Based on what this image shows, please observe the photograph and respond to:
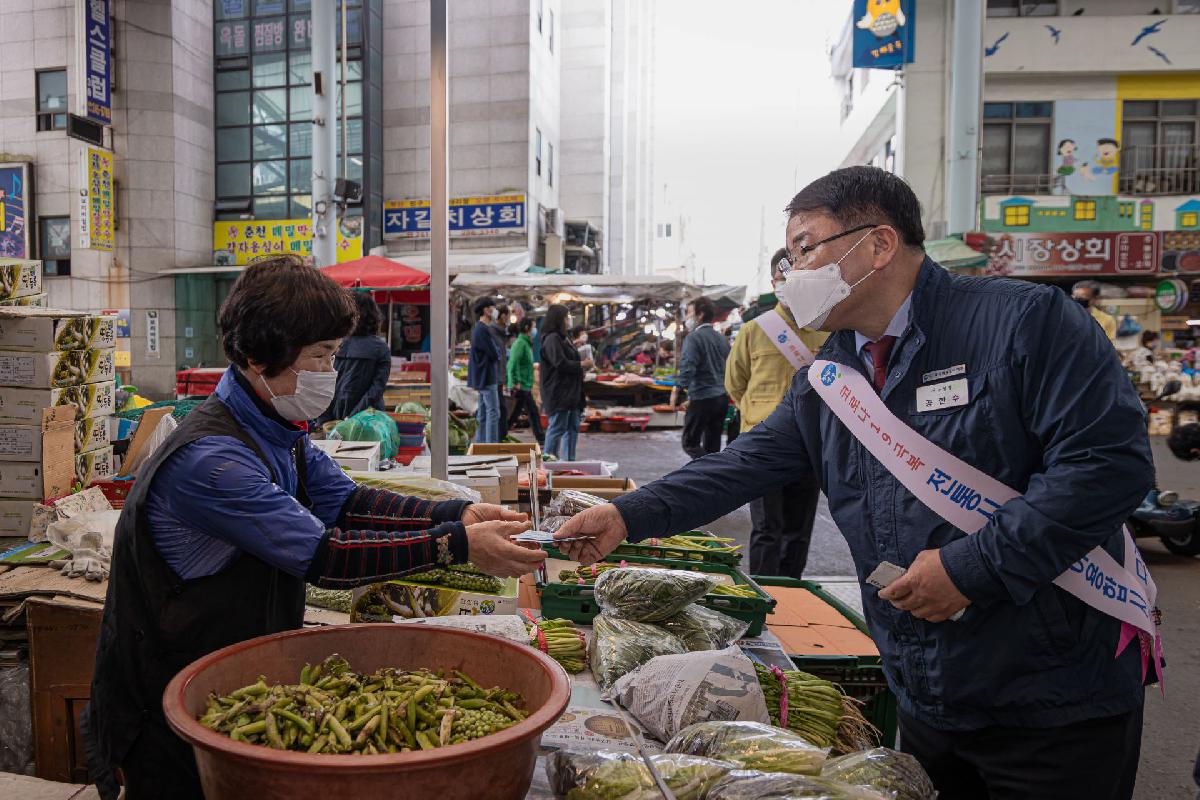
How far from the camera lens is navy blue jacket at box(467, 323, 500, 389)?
10766 millimetres

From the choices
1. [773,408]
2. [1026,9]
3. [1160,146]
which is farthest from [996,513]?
[1160,146]

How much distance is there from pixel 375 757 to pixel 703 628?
1736 millimetres

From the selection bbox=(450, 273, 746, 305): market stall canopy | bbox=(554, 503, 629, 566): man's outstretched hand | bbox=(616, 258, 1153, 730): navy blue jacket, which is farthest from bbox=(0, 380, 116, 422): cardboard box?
bbox=(450, 273, 746, 305): market stall canopy

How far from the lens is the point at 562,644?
2781 mm

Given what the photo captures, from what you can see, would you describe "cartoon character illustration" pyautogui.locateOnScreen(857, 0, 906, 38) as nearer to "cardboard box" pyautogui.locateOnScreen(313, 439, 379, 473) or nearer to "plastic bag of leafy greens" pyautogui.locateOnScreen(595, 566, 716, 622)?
"cardboard box" pyautogui.locateOnScreen(313, 439, 379, 473)

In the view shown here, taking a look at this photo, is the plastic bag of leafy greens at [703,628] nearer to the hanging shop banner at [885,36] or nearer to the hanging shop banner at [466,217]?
the hanging shop banner at [885,36]

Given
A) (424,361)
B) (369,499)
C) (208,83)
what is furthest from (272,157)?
(369,499)

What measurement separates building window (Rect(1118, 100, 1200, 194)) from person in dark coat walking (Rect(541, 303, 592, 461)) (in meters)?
18.5

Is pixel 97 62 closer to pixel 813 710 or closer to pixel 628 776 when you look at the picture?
pixel 813 710

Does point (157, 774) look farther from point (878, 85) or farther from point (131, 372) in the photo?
point (878, 85)

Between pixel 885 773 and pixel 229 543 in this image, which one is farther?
pixel 229 543

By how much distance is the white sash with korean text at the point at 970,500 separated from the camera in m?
1.79

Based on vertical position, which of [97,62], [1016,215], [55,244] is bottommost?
[55,244]

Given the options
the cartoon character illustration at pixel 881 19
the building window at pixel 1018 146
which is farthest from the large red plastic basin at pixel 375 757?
the building window at pixel 1018 146
